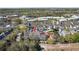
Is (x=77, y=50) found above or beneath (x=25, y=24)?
beneath

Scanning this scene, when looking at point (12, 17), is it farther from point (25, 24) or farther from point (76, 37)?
point (76, 37)

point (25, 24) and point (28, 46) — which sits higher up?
point (25, 24)
